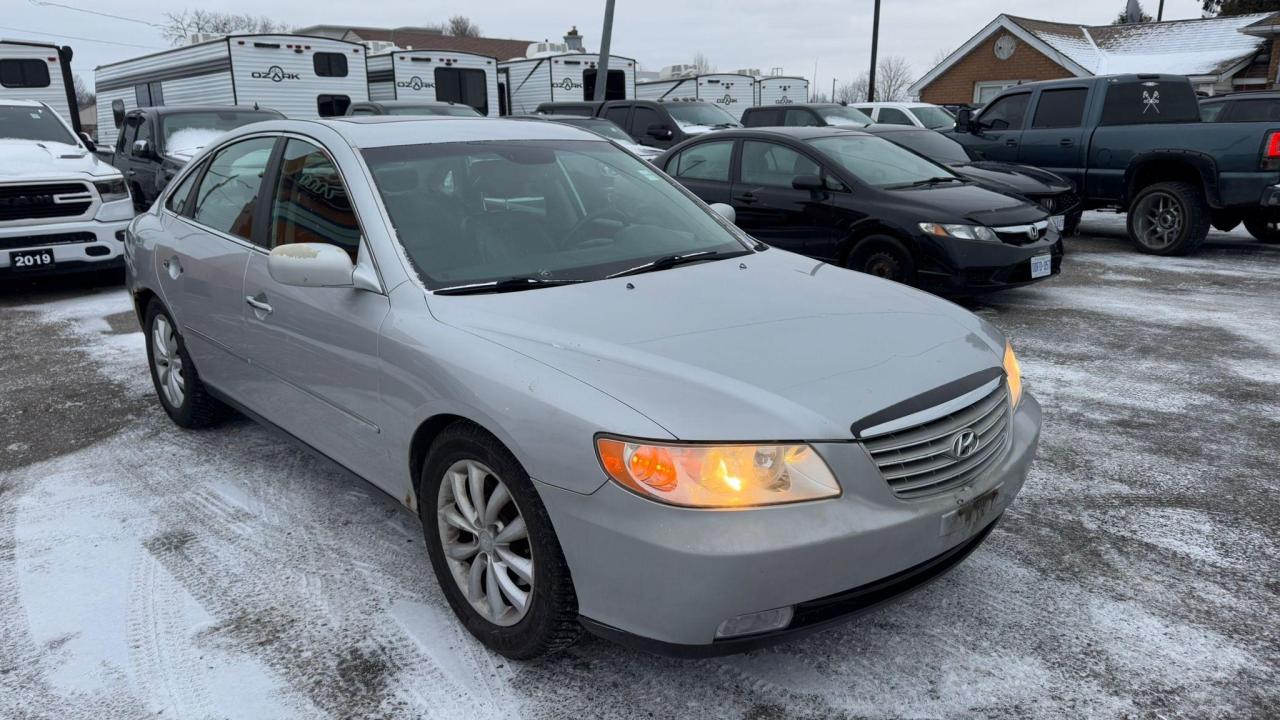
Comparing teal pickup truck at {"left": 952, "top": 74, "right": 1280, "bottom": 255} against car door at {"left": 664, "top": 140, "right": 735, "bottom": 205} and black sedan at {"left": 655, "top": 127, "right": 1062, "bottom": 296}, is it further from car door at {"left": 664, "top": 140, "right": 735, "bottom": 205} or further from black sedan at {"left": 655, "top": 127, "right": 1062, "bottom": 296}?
car door at {"left": 664, "top": 140, "right": 735, "bottom": 205}

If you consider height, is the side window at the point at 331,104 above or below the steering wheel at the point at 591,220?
above

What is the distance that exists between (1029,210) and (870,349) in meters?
5.54

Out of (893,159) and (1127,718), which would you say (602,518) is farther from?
(893,159)

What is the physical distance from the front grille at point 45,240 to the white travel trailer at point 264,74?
813cm

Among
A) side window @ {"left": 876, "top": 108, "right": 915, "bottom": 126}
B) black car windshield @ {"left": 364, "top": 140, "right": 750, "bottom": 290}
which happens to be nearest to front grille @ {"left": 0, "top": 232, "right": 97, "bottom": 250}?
black car windshield @ {"left": 364, "top": 140, "right": 750, "bottom": 290}

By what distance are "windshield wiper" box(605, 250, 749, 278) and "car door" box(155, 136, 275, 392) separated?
1.62m

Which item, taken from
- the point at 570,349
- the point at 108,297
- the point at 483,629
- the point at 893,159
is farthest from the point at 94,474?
the point at 893,159

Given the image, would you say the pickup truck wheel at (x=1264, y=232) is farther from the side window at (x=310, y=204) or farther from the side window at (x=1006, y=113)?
the side window at (x=310, y=204)

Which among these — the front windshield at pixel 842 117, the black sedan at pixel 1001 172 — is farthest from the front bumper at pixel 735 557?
the front windshield at pixel 842 117

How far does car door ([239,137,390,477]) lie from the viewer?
306 centimetres

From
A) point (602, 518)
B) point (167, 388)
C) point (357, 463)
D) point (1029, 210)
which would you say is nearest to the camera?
point (602, 518)

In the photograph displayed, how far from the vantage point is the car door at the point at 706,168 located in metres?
8.41

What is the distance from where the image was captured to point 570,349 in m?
2.53

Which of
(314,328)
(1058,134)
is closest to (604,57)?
(1058,134)
